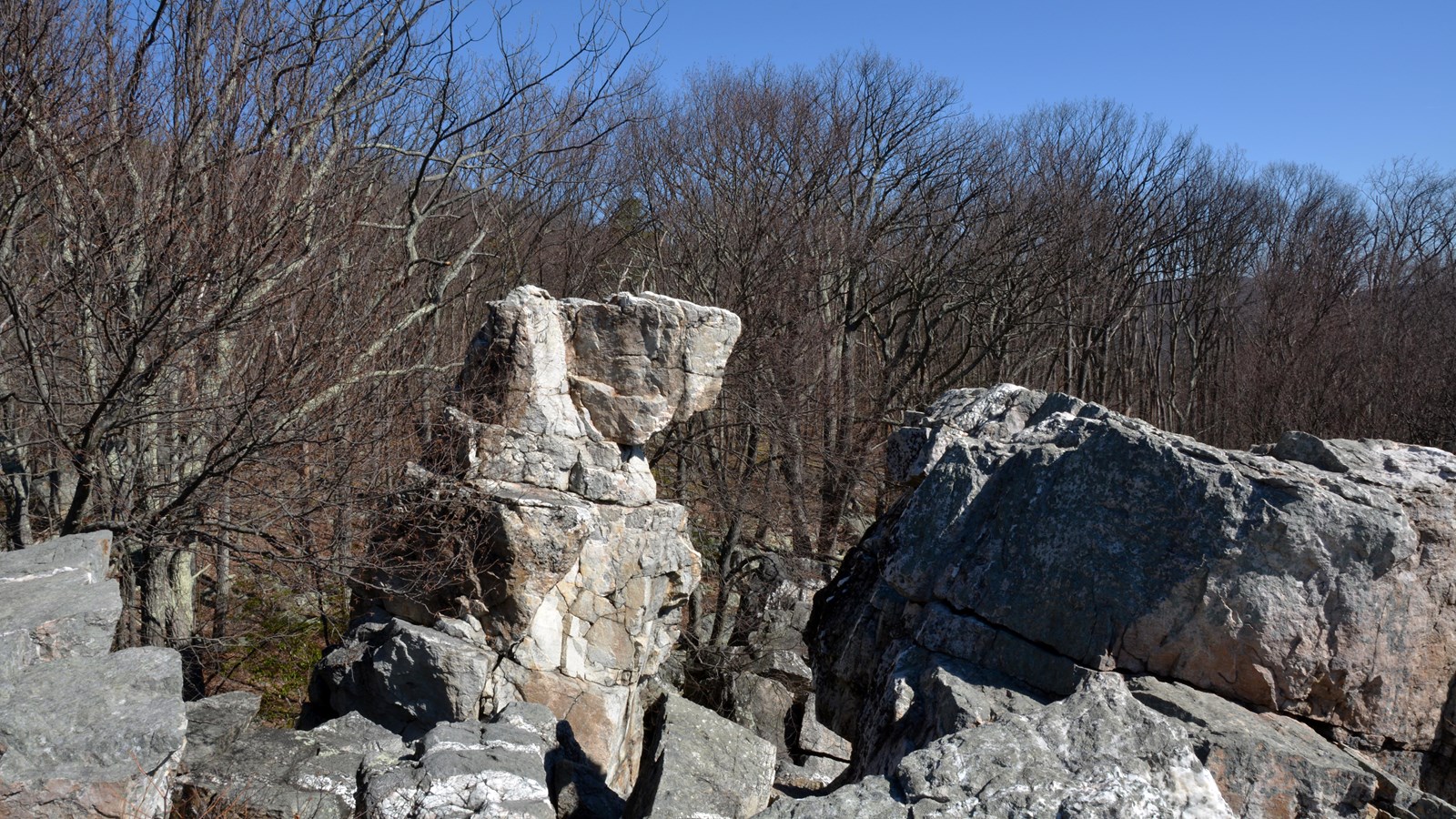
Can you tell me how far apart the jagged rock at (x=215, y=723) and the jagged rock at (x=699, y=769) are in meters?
2.33

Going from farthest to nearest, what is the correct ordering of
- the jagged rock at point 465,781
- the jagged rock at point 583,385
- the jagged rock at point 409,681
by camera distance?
the jagged rock at point 583,385, the jagged rock at point 409,681, the jagged rock at point 465,781

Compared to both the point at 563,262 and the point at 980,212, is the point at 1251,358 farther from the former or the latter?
the point at 563,262

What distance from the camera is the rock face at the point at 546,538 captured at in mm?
7590

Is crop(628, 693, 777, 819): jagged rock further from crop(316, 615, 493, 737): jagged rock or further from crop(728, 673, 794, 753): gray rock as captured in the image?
crop(728, 673, 794, 753): gray rock

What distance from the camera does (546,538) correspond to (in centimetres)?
809

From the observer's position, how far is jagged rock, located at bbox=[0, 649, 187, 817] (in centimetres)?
376

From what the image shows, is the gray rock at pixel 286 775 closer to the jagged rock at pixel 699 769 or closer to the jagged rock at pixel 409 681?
the jagged rock at pixel 409 681

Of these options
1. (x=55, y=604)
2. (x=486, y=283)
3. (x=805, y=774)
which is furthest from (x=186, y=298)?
(x=486, y=283)

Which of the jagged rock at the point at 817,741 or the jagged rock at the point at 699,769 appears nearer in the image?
the jagged rock at the point at 699,769

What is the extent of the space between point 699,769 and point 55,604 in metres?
3.52

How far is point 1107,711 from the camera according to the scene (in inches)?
129

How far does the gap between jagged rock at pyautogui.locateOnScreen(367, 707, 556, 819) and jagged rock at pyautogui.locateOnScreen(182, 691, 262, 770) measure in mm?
1232

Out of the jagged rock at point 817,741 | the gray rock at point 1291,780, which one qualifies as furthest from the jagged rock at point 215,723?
the jagged rock at point 817,741

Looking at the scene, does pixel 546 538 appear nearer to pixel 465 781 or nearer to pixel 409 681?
pixel 409 681
